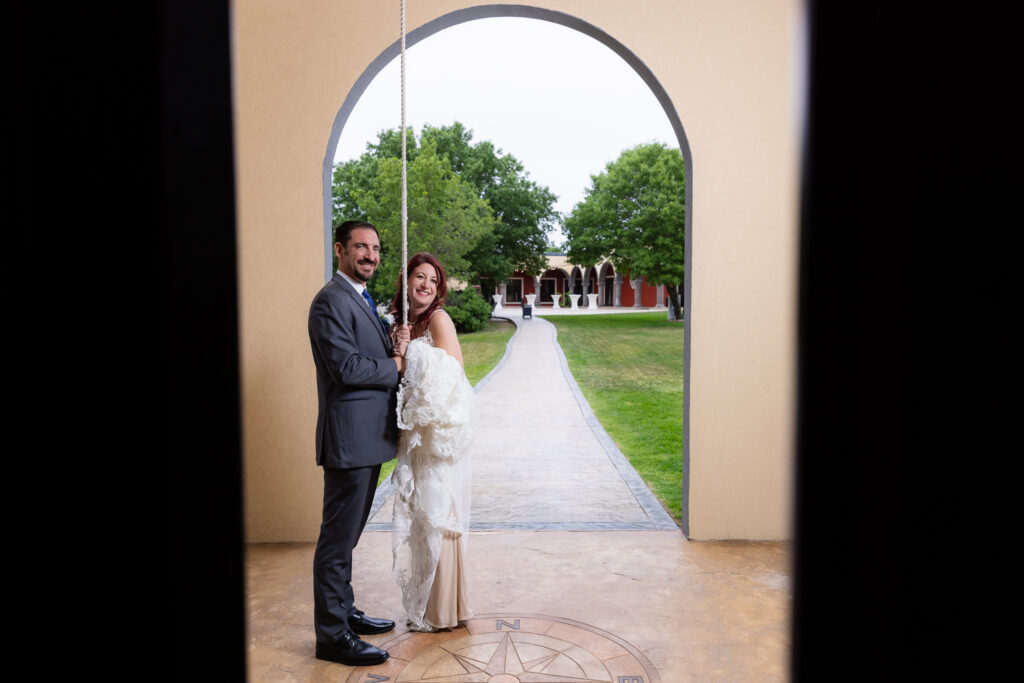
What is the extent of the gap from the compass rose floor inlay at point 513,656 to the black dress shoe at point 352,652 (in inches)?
1.6

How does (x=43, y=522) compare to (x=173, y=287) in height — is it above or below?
below

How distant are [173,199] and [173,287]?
0.09m

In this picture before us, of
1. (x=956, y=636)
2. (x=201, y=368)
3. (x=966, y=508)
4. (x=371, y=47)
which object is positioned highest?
(x=371, y=47)

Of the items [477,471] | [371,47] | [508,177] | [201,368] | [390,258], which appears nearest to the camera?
[201,368]

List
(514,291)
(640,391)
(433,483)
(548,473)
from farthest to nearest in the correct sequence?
(514,291) → (640,391) → (548,473) → (433,483)

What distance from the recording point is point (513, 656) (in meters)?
3.28

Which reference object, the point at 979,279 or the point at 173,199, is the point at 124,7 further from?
the point at 979,279

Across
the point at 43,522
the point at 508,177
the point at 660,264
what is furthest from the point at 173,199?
the point at 508,177

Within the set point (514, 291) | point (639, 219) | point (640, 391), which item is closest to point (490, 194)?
point (639, 219)

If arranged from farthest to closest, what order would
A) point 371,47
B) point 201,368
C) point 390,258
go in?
1. point 390,258
2. point 371,47
3. point 201,368

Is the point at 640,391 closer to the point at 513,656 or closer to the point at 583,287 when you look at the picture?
the point at 513,656

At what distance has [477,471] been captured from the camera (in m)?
7.51

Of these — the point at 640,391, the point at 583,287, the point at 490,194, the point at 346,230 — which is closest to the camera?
the point at 346,230

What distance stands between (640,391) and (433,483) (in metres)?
11.1
